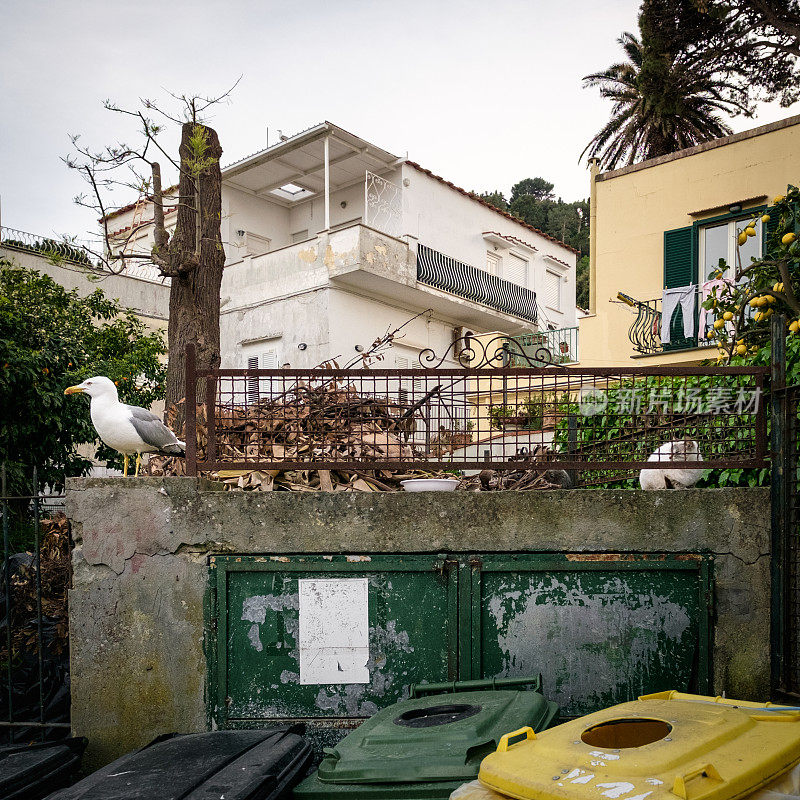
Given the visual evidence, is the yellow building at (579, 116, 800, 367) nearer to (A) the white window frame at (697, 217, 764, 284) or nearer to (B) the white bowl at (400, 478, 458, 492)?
(A) the white window frame at (697, 217, 764, 284)

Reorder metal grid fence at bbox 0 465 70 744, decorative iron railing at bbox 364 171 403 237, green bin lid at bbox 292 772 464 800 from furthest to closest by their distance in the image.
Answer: decorative iron railing at bbox 364 171 403 237
metal grid fence at bbox 0 465 70 744
green bin lid at bbox 292 772 464 800

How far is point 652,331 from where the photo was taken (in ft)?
42.2

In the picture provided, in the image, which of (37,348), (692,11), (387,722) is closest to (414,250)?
(692,11)

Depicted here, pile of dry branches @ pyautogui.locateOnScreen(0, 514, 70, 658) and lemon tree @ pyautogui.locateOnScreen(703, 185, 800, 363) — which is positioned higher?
lemon tree @ pyautogui.locateOnScreen(703, 185, 800, 363)

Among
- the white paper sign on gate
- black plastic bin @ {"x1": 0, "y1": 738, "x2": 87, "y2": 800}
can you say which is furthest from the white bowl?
black plastic bin @ {"x1": 0, "y1": 738, "x2": 87, "y2": 800}

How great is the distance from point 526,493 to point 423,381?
0.89 metres

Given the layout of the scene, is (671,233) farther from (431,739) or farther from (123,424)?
(431,739)

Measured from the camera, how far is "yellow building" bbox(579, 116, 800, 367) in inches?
468

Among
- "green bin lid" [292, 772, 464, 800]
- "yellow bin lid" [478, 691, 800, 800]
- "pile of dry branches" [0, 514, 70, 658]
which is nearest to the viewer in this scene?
"yellow bin lid" [478, 691, 800, 800]

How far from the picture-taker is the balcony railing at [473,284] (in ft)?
57.4

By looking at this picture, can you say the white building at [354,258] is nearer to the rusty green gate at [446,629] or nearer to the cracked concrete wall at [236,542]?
the cracked concrete wall at [236,542]

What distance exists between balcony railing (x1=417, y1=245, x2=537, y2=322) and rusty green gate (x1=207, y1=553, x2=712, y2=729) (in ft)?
45.0

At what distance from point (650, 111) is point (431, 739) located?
20834 millimetres

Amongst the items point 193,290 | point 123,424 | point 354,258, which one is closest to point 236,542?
point 123,424
